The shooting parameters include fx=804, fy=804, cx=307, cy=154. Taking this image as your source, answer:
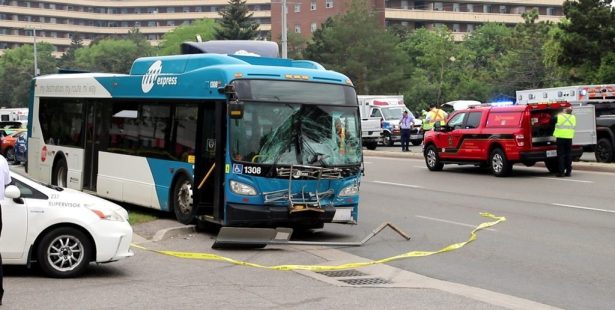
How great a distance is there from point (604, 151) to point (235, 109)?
16.7 metres

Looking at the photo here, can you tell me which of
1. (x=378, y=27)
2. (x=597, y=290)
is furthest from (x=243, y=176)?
(x=378, y=27)

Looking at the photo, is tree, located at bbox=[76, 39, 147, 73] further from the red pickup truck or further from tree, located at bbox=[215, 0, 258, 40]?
the red pickup truck

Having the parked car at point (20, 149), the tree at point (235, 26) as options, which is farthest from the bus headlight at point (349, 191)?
the tree at point (235, 26)

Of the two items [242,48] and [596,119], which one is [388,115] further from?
[242,48]

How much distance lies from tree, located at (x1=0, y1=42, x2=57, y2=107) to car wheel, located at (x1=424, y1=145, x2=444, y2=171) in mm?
85273

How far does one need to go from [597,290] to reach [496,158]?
1397 cm

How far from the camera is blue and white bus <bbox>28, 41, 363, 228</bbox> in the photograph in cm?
1200

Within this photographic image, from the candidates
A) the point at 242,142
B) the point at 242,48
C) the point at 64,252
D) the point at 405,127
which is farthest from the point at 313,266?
the point at 405,127

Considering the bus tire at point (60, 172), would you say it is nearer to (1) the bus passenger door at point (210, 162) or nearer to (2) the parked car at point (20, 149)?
(1) the bus passenger door at point (210, 162)

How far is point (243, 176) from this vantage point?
11.9 meters

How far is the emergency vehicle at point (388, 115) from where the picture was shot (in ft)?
133

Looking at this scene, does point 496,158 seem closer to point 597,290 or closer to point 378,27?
point 597,290

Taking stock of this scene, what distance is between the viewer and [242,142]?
12.1m

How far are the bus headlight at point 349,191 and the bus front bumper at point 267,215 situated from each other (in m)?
0.38
